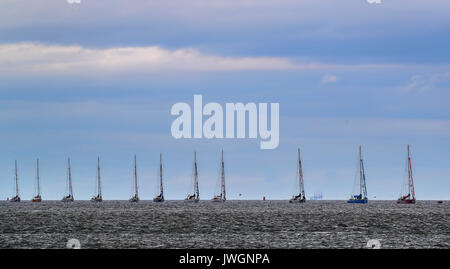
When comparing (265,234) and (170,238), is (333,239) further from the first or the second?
(170,238)

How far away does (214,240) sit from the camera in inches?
3182
